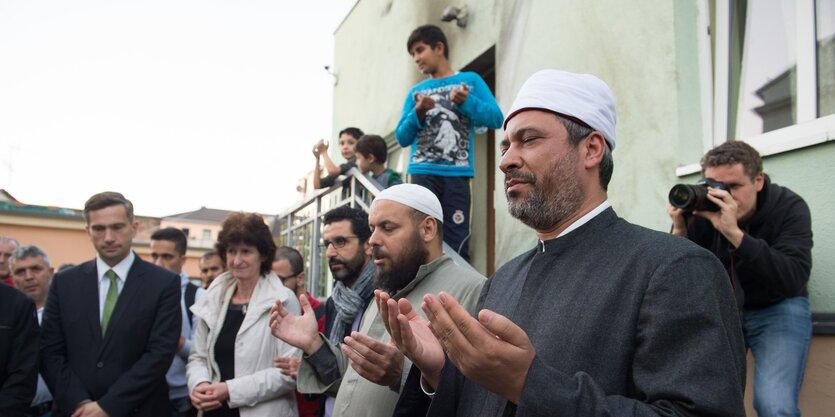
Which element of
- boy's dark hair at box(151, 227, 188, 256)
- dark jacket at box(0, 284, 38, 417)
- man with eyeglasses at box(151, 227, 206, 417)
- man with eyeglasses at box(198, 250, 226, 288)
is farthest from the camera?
man with eyeglasses at box(198, 250, 226, 288)

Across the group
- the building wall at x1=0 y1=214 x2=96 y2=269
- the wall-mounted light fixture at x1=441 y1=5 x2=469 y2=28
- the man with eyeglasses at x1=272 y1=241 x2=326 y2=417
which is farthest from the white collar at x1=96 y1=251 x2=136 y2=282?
the building wall at x1=0 y1=214 x2=96 y2=269

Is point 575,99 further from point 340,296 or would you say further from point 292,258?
point 292,258

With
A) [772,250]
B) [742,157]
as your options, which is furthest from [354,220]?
[772,250]

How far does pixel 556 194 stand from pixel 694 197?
1.45 m

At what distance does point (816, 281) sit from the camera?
3.04 meters

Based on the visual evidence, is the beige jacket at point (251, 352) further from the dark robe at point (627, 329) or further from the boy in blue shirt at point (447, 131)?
the dark robe at point (627, 329)

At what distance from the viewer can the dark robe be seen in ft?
4.25

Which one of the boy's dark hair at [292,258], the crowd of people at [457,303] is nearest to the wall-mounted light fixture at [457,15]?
the crowd of people at [457,303]

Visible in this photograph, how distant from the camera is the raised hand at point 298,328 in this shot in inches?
125

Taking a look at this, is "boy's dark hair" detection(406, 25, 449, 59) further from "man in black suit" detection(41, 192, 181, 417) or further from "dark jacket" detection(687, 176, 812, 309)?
"dark jacket" detection(687, 176, 812, 309)

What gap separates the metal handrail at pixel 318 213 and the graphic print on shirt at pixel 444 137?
62 centimetres

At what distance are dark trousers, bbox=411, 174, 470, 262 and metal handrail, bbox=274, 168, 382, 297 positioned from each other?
24.3 inches

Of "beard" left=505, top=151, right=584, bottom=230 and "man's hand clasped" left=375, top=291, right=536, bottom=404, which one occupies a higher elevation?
"beard" left=505, top=151, right=584, bottom=230

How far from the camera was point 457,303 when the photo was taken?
4.41 ft
